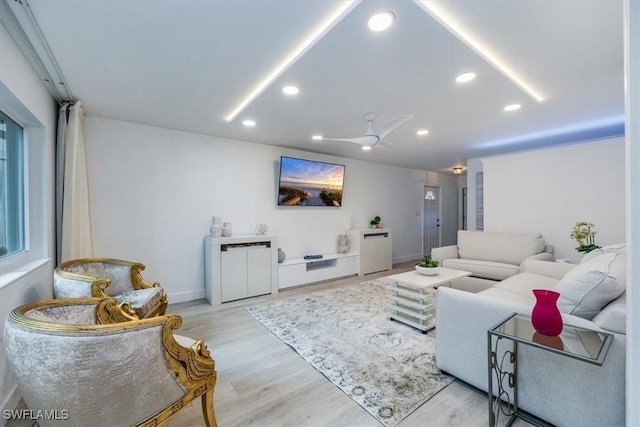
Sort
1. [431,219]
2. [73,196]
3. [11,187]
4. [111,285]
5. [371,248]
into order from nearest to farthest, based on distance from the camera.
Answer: [11,187], [111,285], [73,196], [371,248], [431,219]

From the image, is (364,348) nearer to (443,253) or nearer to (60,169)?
(443,253)

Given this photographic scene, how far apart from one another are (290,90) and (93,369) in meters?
2.37

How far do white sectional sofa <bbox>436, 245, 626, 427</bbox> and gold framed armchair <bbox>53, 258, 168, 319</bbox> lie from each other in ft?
7.39

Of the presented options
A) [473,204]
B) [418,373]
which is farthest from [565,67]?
[473,204]

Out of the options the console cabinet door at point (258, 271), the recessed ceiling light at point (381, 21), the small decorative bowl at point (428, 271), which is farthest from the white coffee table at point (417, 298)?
the recessed ceiling light at point (381, 21)

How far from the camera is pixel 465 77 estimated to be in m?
2.28

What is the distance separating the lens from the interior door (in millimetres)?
7461

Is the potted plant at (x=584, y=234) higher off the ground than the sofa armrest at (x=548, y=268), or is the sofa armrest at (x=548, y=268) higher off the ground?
the potted plant at (x=584, y=234)

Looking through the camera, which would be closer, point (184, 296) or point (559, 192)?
point (184, 296)

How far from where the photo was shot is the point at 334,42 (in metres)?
1.79

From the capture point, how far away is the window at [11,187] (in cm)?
199

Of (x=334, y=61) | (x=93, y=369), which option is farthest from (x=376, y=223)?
(x=93, y=369)

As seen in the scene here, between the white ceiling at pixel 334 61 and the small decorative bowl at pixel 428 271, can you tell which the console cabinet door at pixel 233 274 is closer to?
the white ceiling at pixel 334 61

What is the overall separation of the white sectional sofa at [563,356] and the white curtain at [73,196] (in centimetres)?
343
